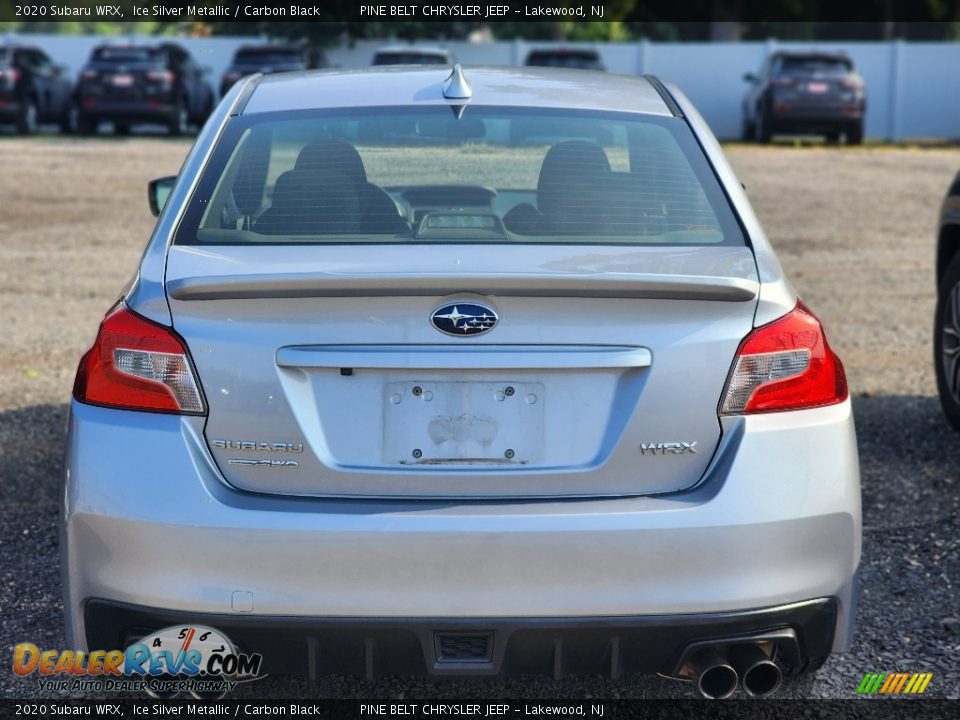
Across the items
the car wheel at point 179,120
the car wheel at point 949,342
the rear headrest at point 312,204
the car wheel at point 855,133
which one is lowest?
the car wheel at point 855,133

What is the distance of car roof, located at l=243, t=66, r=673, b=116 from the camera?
3746 mm

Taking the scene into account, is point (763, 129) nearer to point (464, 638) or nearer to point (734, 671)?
point (734, 671)

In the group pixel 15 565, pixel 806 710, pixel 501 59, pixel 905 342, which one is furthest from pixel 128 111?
pixel 806 710

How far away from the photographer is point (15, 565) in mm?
4398

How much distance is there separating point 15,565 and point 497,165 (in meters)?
2.09

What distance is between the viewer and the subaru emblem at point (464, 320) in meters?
2.79

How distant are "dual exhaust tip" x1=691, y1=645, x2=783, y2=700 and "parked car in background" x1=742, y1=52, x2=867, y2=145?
2304 centimetres

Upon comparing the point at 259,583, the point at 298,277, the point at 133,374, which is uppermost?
the point at 298,277

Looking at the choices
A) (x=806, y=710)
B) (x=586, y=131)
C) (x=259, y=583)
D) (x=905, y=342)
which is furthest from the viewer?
(x=905, y=342)

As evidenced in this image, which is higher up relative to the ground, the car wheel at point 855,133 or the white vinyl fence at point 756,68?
the white vinyl fence at point 756,68

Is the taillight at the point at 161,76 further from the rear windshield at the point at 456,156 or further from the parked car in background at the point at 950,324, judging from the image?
the rear windshield at the point at 456,156

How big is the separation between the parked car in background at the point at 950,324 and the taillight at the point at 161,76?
68.5ft

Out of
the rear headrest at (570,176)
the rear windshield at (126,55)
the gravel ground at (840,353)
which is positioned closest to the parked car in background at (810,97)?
the gravel ground at (840,353)

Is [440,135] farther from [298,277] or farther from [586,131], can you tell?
[298,277]
